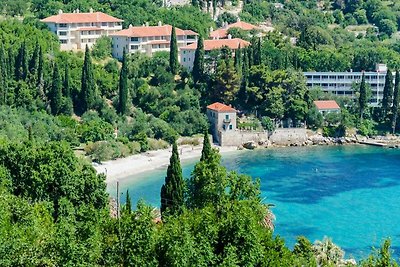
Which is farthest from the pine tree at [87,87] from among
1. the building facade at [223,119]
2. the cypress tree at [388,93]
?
the cypress tree at [388,93]

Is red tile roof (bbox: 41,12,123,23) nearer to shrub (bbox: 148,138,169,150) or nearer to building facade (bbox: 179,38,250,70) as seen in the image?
building facade (bbox: 179,38,250,70)

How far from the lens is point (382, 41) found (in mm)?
86750

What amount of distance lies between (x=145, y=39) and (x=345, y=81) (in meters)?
18.1

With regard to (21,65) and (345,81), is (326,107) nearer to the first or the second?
(345,81)

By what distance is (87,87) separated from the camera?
2330 inches

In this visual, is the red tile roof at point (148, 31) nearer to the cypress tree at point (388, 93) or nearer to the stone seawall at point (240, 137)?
the stone seawall at point (240, 137)

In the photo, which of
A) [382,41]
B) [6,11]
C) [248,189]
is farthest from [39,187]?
[382,41]

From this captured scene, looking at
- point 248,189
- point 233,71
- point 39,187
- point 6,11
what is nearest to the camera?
point 248,189

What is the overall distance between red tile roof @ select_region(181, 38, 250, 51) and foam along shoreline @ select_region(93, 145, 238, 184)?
11616mm

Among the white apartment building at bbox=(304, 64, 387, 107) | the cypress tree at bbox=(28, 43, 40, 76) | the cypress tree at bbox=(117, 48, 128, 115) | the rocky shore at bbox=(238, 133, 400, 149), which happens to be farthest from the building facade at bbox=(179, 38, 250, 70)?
the cypress tree at bbox=(28, 43, 40, 76)

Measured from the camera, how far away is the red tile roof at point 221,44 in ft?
221

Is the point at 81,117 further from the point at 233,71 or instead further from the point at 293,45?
the point at 293,45

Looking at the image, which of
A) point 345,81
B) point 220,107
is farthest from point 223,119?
point 345,81

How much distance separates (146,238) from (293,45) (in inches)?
2112
